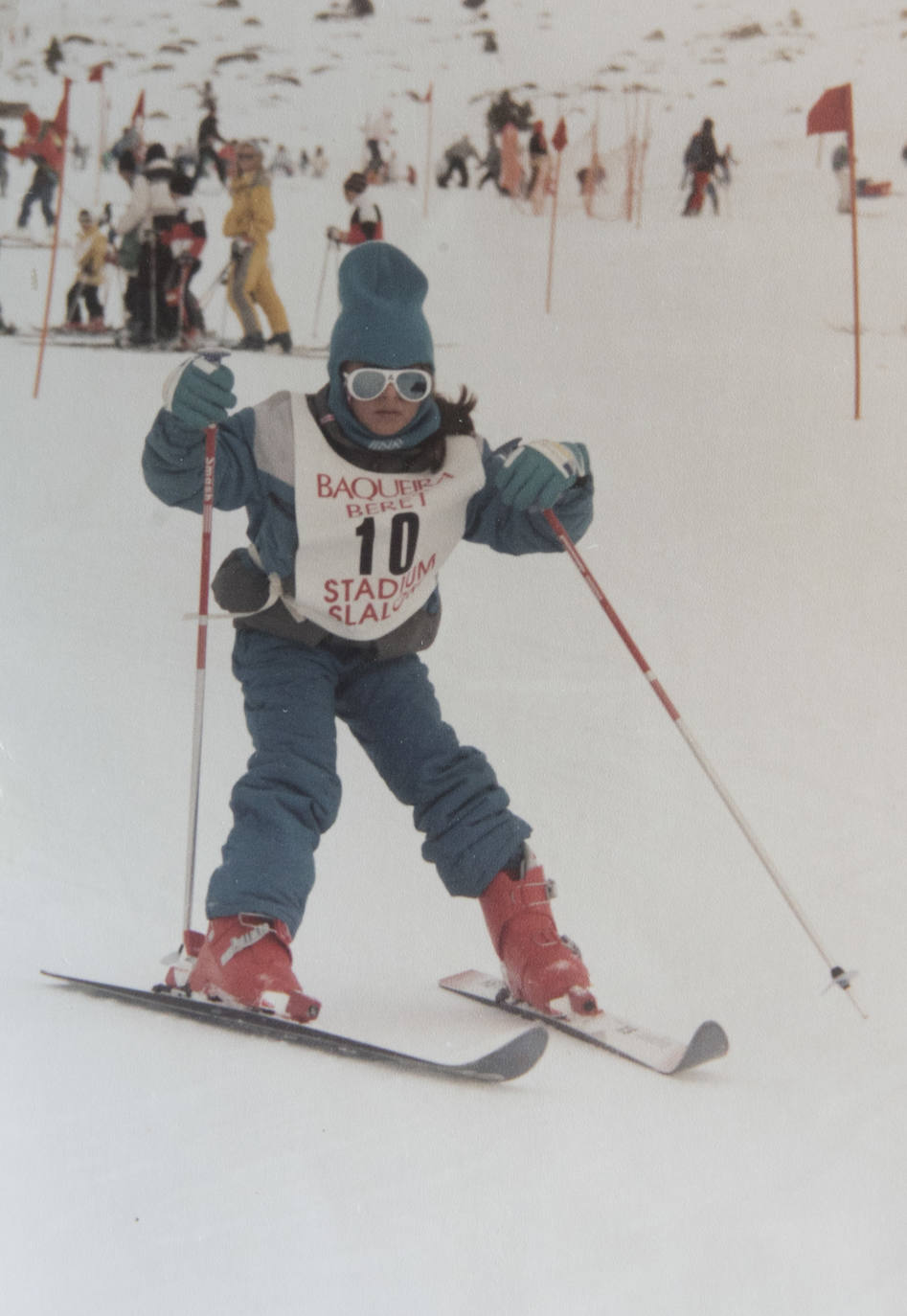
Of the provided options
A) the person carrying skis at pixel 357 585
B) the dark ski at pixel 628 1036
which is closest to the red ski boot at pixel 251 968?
the person carrying skis at pixel 357 585

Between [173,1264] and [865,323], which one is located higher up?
[865,323]

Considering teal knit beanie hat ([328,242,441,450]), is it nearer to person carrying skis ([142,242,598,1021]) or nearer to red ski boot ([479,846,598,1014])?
person carrying skis ([142,242,598,1021])

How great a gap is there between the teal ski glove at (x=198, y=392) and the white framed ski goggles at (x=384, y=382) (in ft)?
0.36

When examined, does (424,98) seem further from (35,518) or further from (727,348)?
(35,518)

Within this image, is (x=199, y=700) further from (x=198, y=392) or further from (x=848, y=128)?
(x=848, y=128)

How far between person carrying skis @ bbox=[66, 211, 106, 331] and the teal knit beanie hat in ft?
1.46

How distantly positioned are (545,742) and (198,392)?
0.55 metres

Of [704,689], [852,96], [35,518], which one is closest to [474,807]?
[704,689]

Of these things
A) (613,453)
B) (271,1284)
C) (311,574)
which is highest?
(613,453)

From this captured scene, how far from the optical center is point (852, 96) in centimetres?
158

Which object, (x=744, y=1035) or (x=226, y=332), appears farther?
(x=226, y=332)

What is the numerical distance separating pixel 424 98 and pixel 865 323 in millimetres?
583

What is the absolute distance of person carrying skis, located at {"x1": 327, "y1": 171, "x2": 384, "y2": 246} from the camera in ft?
5.07

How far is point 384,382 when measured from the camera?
119 cm
